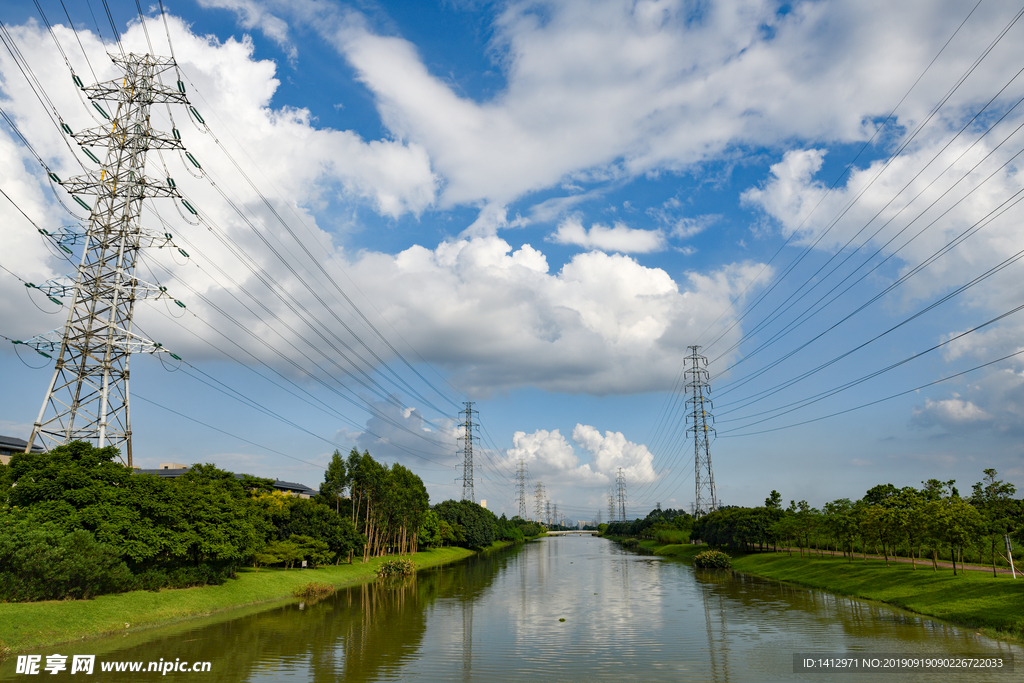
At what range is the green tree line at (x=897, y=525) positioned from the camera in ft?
166

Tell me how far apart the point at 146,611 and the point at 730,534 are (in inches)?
3798

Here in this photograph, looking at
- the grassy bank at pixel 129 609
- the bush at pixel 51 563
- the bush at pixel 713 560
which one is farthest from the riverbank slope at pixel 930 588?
the bush at pixel 51 563

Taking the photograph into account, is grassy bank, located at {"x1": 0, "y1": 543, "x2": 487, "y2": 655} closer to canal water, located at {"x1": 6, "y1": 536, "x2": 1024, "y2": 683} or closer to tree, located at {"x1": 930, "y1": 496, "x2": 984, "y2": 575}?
canal water, located at {"x1": 6, "y1": 536, "x2": 1024, "y2": 683}

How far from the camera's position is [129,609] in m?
39.3

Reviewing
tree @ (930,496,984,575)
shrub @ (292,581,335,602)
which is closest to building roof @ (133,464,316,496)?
shrub @ (292,581,335,602)

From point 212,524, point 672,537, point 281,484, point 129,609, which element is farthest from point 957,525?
point 281,484

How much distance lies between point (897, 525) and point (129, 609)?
2724 inches

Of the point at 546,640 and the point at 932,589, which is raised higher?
the point at 932,589

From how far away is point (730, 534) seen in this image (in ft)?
355

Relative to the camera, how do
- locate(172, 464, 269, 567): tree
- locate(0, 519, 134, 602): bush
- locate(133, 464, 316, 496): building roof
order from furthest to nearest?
locate(133, 464, 316, 496): building roof
locate(172, 464, 269, 567): tree
locate(0, 519, 134, 602): bush

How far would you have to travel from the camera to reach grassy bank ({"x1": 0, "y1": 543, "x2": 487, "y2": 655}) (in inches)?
1230

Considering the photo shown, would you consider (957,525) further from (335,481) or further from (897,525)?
(335,481)

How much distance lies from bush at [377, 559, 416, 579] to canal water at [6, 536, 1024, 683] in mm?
22906

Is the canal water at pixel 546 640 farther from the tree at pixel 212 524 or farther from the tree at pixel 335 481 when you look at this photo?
the tree at pixel 335 481
